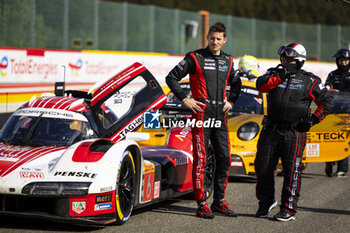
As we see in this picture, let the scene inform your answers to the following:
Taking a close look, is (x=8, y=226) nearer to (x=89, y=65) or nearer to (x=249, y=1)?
(x=89, y=65)

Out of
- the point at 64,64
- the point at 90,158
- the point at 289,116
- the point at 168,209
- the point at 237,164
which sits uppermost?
the point at 64,64

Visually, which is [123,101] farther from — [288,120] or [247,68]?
[247,68]

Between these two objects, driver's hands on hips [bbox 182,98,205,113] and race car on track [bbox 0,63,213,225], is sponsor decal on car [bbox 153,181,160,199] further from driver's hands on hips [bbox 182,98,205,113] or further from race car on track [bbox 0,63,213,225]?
driver's hands on hips [bbox 182,98,205,113]

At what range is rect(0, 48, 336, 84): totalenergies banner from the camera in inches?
871

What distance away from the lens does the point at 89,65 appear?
24.8m

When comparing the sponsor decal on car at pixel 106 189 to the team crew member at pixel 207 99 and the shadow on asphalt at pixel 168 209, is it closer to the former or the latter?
the shadow on asphalt at pixel 168 209

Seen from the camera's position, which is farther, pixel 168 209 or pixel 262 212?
pixel 168 209

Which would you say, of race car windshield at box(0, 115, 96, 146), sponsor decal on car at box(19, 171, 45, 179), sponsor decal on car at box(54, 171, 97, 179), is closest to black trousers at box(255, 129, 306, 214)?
race car windshield at box(0, 115, 96, 146)

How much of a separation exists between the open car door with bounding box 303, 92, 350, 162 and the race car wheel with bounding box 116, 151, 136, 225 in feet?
11.4

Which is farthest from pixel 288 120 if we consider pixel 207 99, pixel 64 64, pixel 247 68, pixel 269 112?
pixel 64 64

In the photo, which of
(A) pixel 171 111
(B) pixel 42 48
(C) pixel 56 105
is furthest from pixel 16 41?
(C) pixel 56 105

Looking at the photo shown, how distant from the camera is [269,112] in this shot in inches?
277

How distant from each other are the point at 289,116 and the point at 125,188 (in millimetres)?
1856

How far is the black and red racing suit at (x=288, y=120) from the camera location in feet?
22.6
